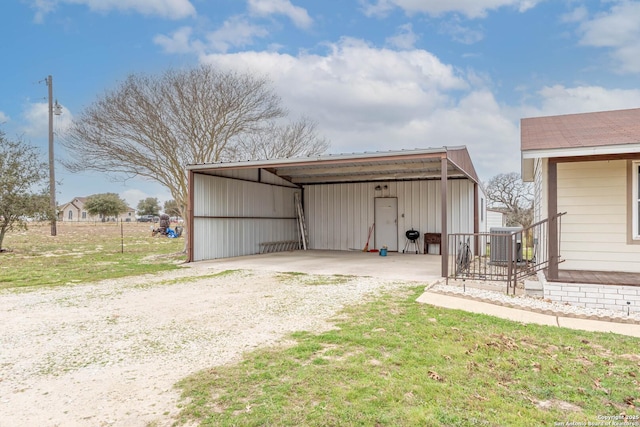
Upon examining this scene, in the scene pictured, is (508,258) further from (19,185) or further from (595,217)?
(19,185)

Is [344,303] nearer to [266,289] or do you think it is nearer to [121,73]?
[266,289]

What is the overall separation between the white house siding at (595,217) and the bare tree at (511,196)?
1828 cm

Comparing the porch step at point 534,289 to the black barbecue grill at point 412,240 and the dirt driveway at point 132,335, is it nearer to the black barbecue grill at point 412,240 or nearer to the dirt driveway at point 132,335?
the dirt driveway at point 132,335

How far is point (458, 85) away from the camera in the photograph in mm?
15453

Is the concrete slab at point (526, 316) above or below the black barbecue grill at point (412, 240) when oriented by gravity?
below

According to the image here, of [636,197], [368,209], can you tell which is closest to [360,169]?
[368,209]

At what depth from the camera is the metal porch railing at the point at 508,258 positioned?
6.45 metres

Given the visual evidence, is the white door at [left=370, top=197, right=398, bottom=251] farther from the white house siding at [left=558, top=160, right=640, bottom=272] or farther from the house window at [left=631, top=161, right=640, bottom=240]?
the house window at [left=631, top=161, right=640, bottom=240]

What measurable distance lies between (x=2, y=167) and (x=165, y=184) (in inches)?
252

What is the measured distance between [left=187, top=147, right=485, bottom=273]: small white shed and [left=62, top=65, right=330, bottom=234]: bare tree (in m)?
1.88

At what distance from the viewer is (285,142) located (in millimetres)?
20641

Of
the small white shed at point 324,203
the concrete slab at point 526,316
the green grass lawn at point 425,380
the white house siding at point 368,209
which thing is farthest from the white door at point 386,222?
the green grass lawn at point 425,380

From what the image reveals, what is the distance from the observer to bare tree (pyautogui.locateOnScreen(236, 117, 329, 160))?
19.1 m

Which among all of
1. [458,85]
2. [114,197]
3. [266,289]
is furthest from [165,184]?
[114,197]
